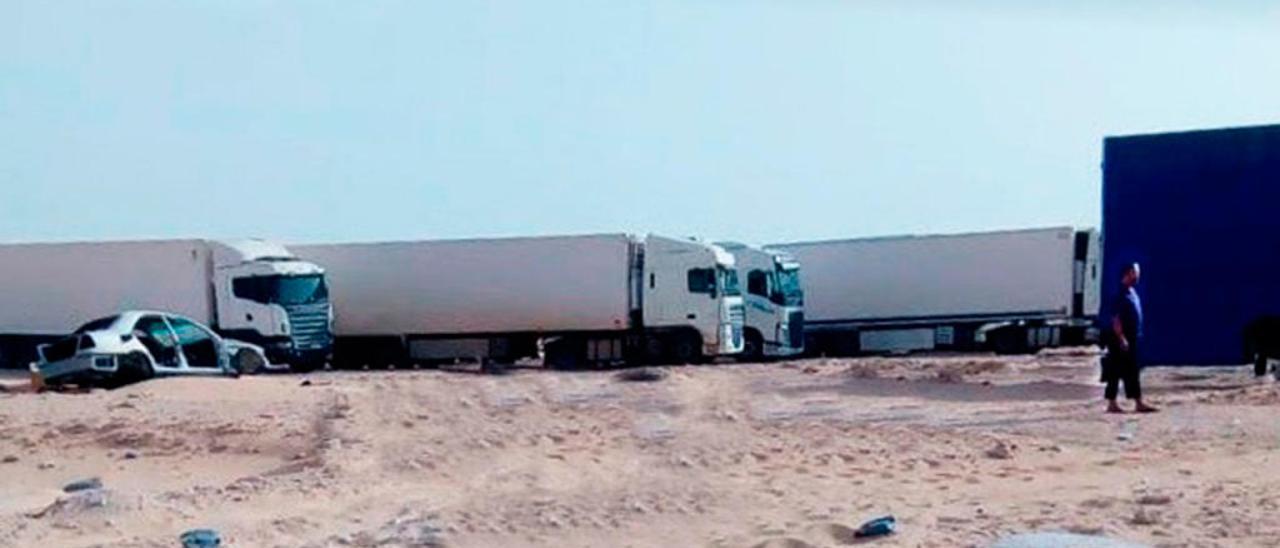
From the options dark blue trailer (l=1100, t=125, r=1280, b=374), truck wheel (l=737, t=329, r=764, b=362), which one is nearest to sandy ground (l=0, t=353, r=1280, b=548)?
dark blue trailer (l=1100, t=125, r=1280, b=374)

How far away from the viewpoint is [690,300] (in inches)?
1492

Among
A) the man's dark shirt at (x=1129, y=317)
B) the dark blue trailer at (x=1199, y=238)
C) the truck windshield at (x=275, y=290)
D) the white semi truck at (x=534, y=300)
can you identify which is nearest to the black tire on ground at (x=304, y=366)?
the truck windshield at (x=275, y=290)

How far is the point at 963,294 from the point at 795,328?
19.3ft

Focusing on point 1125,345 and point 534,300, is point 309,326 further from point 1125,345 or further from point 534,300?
point 1125,345

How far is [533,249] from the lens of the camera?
3928cm

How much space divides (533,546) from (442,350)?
2998cm

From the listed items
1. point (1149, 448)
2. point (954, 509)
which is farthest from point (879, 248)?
point (954, 509)

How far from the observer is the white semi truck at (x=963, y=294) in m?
42.1

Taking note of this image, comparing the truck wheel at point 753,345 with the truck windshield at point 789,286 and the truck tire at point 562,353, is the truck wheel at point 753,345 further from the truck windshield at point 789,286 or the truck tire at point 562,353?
the truck tire at point 562,353

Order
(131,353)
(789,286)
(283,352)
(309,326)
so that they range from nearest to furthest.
Result: (131,353) < (283,352) < (309,326) < (789,286)

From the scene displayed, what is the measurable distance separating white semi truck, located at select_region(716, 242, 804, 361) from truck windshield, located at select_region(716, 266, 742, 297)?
74 cm

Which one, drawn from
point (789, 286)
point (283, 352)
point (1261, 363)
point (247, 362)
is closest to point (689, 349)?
point (789, 286)

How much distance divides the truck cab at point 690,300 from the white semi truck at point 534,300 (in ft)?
0.08

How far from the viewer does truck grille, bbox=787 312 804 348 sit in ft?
130
